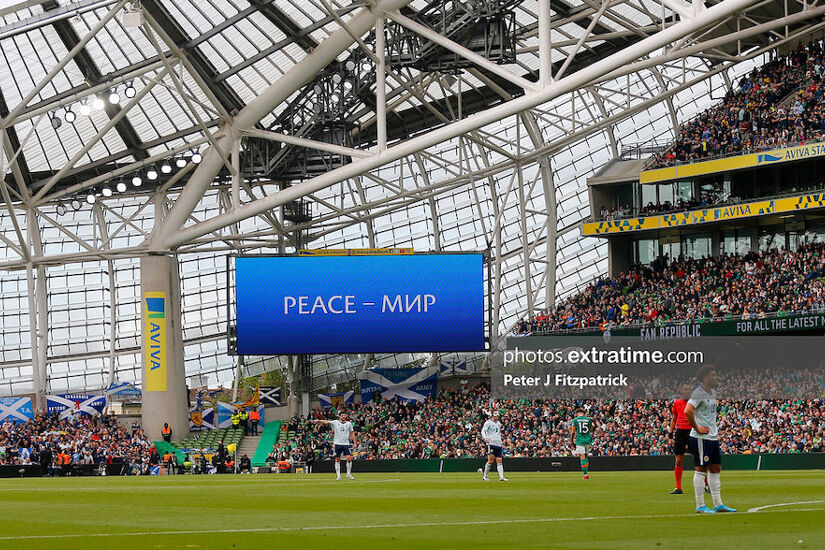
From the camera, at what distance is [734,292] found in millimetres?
51469

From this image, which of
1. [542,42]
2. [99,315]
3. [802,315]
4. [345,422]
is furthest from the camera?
[99,315]

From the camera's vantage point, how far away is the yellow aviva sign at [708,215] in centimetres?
5130

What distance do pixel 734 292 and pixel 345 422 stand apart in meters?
26.0

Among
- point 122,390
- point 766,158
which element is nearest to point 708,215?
point 766,158

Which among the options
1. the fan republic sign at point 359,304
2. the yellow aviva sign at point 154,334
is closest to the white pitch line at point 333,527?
the fan republic sign at point 359,304

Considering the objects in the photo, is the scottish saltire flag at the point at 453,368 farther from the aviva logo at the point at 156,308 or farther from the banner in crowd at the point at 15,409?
the banner in crowd at the point at 15,409

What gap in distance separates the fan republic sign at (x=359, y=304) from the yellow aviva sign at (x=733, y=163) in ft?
31.9

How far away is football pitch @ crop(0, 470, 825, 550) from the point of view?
11.8 m

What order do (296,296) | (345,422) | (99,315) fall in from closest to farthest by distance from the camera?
(345,422) → (296,296) → (99,315)

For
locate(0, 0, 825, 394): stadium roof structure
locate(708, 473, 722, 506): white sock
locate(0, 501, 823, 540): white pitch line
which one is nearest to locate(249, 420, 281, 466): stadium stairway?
locate(0, 0, 825, 394): stadium roof structure

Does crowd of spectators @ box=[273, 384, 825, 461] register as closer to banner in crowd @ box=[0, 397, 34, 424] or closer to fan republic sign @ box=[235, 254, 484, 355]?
fan republic sign @ box=[235, 254, 484, 355]

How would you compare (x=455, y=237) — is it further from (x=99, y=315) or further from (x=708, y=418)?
(x=708, y=418)

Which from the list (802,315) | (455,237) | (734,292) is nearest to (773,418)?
(802,315)

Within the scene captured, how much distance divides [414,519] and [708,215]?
4225 cm
